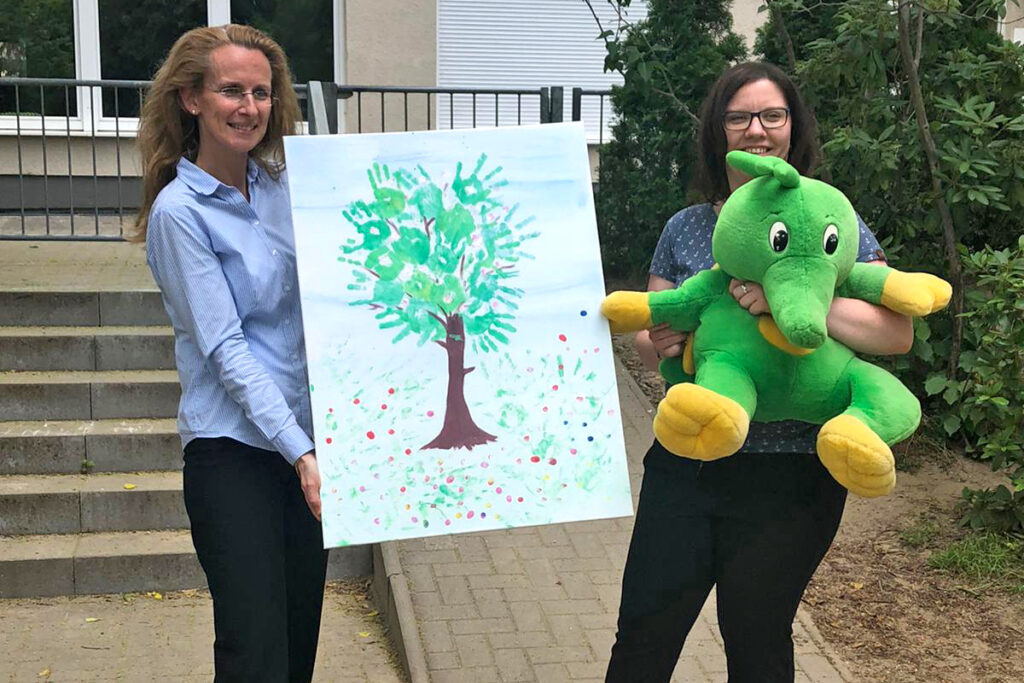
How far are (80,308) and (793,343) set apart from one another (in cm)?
478

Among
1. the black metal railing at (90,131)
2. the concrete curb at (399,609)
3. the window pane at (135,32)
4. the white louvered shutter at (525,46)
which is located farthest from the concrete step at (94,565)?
the white louvered shutter at (525,46)

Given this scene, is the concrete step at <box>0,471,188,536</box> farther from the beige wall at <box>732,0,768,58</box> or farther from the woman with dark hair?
the beige wall at <box>732,0,768,58</box>

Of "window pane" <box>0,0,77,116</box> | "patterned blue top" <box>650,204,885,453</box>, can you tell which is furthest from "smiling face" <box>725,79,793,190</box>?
"window pane" <box>0,0,77,116</box>

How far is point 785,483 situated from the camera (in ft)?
8.57

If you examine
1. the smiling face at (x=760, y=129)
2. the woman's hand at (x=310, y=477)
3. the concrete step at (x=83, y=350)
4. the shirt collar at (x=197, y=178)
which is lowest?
the concrete step at (x=83, y=350)

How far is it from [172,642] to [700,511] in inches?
101

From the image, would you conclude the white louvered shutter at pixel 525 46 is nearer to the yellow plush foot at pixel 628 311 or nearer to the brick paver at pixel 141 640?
the brick paver at pixel 141 640

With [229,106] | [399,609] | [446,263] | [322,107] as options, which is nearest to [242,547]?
[446,263]

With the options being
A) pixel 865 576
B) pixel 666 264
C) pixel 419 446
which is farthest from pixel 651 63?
pixel 419 446

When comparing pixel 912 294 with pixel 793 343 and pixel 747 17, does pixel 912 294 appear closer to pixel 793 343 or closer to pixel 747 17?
pixel 793 343

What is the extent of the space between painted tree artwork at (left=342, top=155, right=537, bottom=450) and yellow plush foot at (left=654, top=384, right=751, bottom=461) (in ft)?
1.58

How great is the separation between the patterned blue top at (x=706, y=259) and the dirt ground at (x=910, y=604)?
5.91 ft

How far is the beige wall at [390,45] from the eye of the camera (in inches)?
376

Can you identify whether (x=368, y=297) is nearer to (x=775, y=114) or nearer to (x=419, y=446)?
(x=419, y=446)
